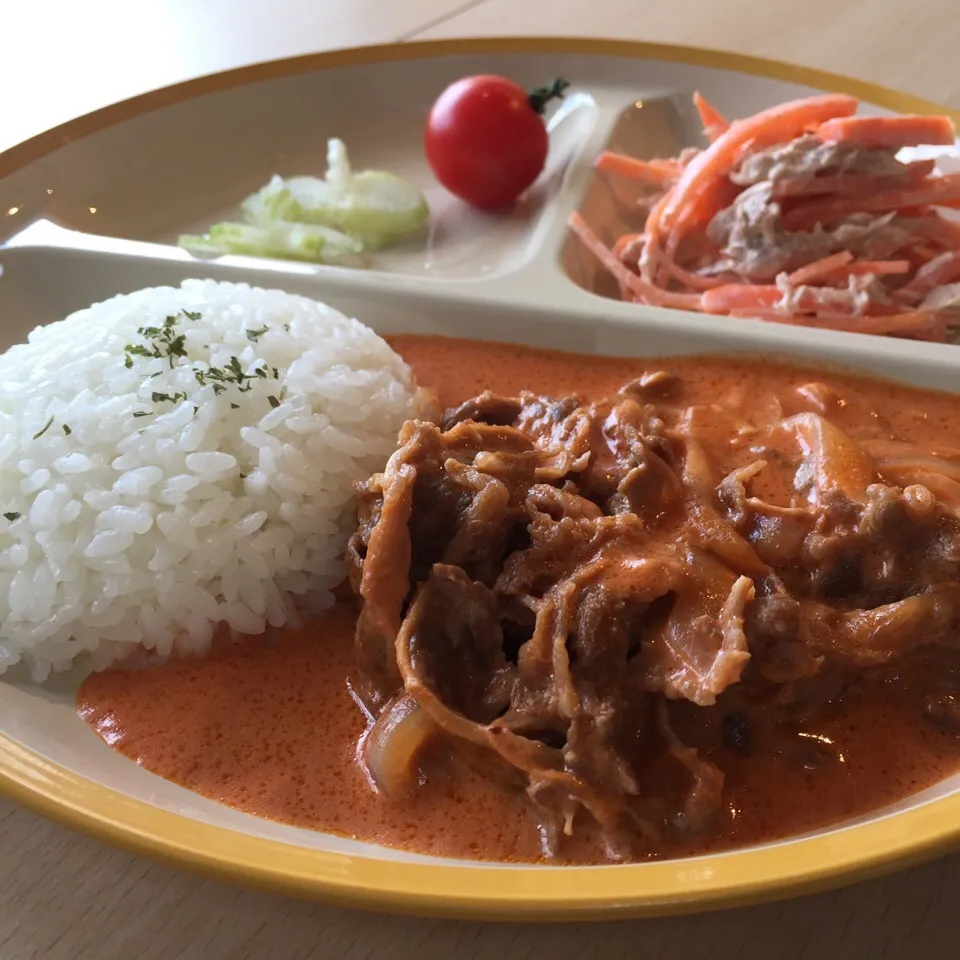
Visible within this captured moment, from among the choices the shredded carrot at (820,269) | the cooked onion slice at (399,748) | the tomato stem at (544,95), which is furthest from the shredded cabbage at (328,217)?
the cooked onion slice at (399,748)

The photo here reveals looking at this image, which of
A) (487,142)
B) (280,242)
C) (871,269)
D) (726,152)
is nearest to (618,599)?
(871,269)

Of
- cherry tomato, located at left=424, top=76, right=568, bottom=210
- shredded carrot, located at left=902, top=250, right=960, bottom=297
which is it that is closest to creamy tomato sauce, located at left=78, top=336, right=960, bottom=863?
shredded carrot, located at left=902, top=250, right=960, bottom=297

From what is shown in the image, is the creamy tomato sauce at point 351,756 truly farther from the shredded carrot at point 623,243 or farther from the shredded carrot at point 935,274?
the shredded carrot at point 623,243

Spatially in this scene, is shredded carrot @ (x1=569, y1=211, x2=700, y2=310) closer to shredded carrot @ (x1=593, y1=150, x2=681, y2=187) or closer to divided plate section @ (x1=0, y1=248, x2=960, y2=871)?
divided plate section @ (x1=0, y1=248, x2=960, y2=871)

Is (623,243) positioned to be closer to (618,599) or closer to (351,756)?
(618,599)

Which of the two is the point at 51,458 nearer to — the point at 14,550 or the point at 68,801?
the point at 14,550

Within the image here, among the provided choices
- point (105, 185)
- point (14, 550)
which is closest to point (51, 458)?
point (14, 550)
